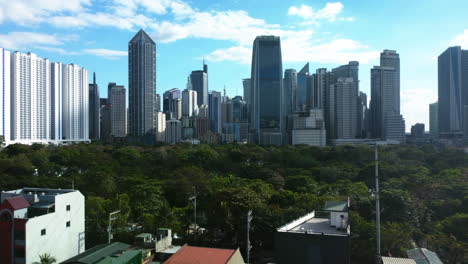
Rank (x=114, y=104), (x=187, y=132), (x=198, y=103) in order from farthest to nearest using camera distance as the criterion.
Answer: (x=198, y=103)
(x=187, y=132)
(x=114, y=104)

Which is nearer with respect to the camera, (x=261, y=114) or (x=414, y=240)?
(x=414, y=240)

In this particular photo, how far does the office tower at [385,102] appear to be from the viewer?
375ft

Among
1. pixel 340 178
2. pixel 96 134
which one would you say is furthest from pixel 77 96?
pixel 340 178

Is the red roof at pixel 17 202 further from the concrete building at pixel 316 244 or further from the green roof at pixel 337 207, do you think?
the green roof at pixel 337 207

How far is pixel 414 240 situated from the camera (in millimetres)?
22828

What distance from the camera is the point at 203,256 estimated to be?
47.5 feet

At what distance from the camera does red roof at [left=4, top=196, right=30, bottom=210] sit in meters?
17.3

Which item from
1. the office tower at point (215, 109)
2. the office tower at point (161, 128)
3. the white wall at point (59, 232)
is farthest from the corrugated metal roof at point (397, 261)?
the office tower at point (215, 109)

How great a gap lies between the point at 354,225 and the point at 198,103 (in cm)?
17944

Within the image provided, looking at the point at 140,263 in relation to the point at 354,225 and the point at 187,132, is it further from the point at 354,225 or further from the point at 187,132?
the point at 187,132

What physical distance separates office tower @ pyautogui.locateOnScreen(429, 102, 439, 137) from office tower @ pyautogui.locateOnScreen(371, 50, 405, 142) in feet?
124

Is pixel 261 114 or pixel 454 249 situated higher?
pixel 261 114

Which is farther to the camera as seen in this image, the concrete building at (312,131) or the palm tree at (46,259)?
Answer: the concrete building at (312,131)

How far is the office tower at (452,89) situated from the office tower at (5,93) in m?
133
